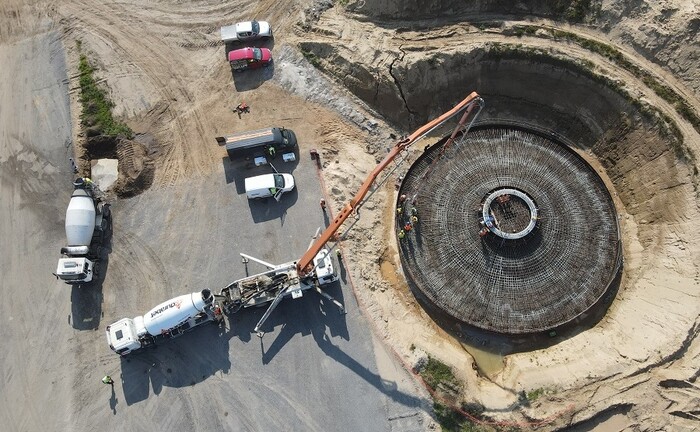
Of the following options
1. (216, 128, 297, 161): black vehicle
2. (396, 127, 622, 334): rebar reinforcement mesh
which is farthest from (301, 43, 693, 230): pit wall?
(216, 128, 297, 161): black vehicle

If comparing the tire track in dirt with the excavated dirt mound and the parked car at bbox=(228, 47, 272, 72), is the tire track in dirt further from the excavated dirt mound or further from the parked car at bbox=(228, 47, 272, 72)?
the parked car at bbox=(228, 47, 272, 72)

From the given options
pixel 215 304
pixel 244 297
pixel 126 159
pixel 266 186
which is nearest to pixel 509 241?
pixel 266 186

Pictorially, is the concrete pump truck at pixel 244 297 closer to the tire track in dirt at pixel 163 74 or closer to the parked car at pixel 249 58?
the tire track in dirt at pixel 163 74

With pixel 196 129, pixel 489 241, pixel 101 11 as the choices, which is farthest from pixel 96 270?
pixel 489 241

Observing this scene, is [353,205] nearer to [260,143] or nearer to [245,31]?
[260,143]

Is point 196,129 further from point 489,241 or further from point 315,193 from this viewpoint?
point 489,241

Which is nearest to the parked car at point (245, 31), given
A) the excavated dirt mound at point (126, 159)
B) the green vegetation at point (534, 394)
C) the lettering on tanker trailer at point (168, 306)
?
the excavated dirt mound at point (126, 159)
